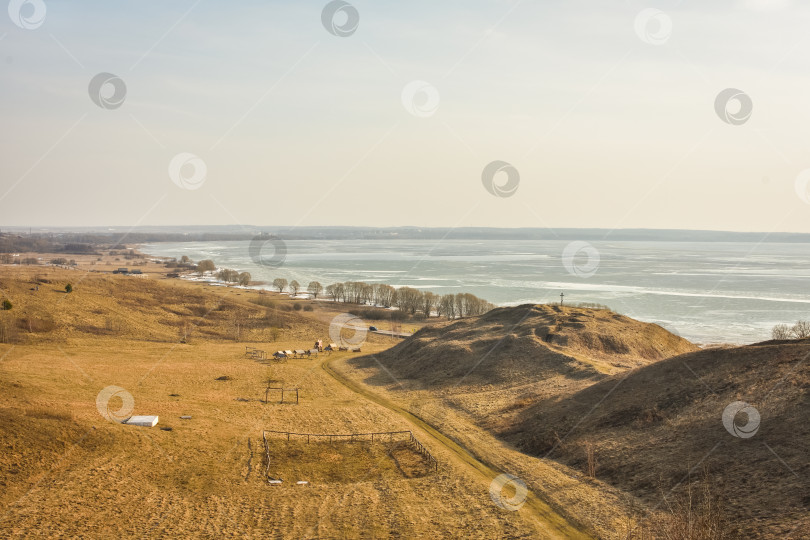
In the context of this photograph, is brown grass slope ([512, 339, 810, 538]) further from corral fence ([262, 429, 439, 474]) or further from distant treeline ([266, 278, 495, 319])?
distant treeline ([266, 278, 495, 319])

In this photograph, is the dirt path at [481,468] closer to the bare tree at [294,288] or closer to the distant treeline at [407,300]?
the distant treeline at [407,300]

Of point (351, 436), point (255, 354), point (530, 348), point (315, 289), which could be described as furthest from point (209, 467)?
point (315, 289)

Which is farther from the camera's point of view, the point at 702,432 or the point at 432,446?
the point at 432,446

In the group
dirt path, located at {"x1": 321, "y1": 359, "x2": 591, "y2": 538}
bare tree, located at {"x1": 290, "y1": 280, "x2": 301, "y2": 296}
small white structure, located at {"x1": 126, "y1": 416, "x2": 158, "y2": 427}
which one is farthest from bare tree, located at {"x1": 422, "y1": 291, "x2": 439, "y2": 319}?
small white structure, located at {"x1": 126, "y1": 416, "x2": 158, "y2": 427}

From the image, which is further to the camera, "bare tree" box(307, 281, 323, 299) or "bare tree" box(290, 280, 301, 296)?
"bare tree" box(290, 280, 301, 296)

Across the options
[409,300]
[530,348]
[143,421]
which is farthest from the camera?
[409,300]

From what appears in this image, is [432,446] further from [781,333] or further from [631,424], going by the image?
[781,333]
